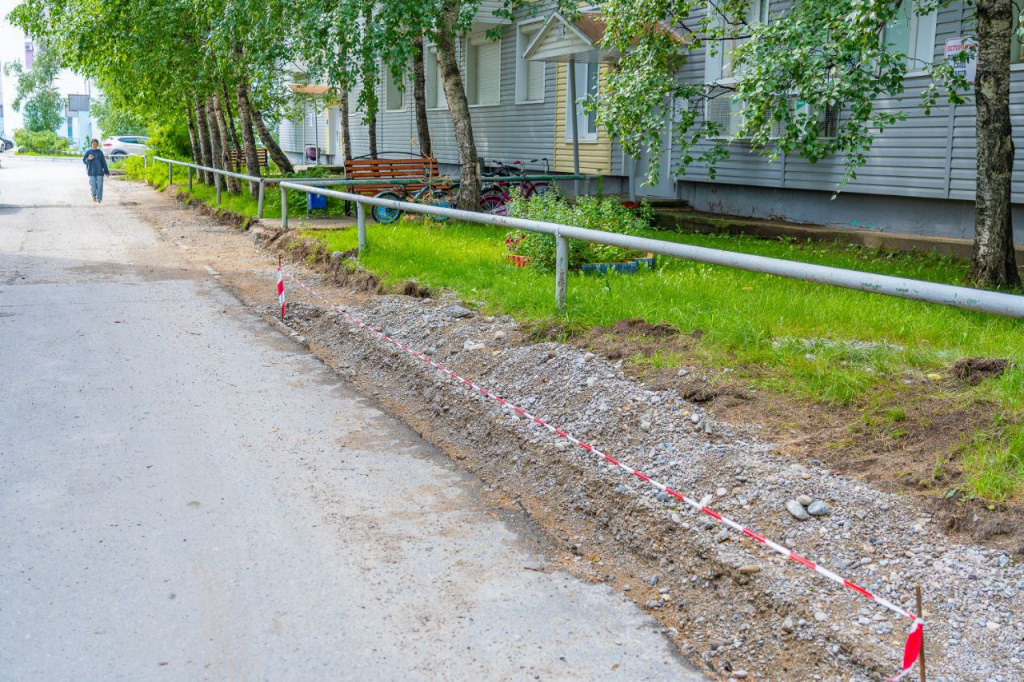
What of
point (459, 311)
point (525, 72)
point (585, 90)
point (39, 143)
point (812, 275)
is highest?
point (525, 72)

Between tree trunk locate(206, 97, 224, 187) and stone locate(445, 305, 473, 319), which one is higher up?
tree trunk locate(206, 97, 224, 187)

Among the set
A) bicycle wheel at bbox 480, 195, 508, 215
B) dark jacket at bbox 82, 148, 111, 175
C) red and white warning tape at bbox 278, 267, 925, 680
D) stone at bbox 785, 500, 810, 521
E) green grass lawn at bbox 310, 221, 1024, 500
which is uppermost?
dark jacket at bbox 82, 148, 111, 175

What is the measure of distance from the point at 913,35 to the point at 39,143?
285 ft

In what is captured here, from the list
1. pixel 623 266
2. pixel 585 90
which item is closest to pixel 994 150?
pixel 623 266

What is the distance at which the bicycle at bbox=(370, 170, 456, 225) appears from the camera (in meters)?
18.2

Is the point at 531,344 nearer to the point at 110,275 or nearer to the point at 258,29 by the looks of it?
the point at 110,275

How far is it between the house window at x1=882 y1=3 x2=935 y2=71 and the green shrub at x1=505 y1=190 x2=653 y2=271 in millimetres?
5641

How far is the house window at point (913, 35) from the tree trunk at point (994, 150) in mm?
4577

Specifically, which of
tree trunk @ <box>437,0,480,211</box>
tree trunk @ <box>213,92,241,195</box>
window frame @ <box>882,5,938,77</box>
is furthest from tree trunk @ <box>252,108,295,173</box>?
window frame @ <box>882,5,938,77</box>

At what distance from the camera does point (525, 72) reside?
26031 millimetres

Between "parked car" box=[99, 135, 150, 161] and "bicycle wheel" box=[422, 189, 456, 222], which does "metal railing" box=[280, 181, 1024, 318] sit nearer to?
"bicycle wheel" box=[422, 189, 456, 222]

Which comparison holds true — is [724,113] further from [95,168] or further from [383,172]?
[95,168]

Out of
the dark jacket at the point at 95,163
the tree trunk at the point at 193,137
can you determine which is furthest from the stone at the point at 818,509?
the tree trunk at the point at 193,137

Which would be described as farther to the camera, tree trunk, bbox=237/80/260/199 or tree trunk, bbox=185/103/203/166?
tree trunk, bbox=185/103/203/166
